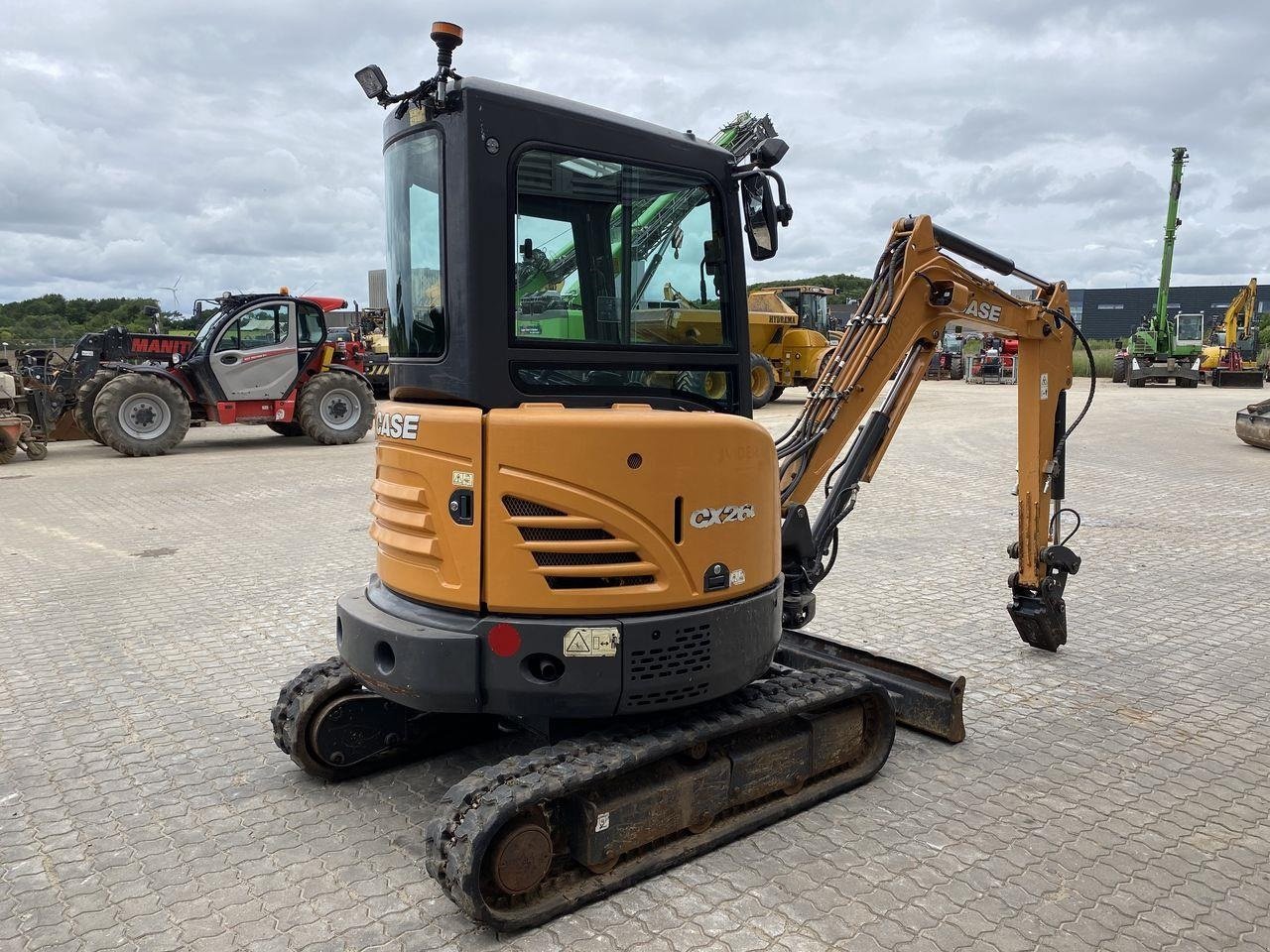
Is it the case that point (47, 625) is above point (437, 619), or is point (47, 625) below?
below

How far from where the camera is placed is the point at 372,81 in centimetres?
358

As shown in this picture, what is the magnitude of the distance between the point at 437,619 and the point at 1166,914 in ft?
9.13

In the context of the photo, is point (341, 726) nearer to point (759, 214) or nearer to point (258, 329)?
point (759, 214)

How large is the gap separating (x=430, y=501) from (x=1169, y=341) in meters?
36.1

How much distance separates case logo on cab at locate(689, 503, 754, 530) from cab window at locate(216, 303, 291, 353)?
13948mm

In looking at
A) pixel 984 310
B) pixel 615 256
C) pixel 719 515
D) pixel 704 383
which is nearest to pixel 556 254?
pixel 615 256

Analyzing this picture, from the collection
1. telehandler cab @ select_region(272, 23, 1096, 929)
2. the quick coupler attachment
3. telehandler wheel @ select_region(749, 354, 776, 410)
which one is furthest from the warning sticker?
telehandler wheel @ select_region(749, 354, 776, 410)

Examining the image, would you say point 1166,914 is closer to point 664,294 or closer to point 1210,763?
point 1210,763

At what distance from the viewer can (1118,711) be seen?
5.17 m

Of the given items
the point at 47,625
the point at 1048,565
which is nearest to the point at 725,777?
the point at 1048,565

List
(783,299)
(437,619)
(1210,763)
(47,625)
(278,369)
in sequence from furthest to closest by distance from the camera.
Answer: (783,299) → (278,369) → (47,625) → (1210,763) → (437,619)

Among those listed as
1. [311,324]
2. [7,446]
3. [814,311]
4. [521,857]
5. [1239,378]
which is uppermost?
[814,311]

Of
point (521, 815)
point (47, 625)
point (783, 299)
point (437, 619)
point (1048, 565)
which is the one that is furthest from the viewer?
point (783, 299)

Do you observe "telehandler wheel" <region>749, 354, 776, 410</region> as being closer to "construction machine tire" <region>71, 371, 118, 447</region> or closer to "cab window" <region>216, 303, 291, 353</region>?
"cab window" <region>216, 303, 291, 353</region>
